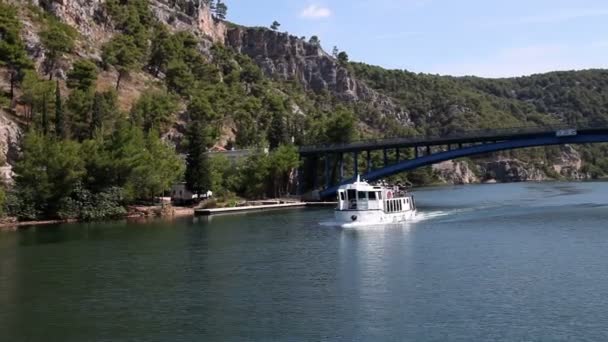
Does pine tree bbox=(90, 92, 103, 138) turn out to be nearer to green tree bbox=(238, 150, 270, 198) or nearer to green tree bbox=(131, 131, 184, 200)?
green tree bbox=(131, 131, 184, 200)

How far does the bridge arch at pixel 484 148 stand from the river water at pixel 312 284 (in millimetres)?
27399

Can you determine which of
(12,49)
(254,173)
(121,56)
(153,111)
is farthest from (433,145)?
(121,56)

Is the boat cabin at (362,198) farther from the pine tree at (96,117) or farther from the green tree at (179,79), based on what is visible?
the green tree at (179,79)

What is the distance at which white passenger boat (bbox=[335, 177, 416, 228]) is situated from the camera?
70.2 m

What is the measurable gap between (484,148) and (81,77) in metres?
61.3

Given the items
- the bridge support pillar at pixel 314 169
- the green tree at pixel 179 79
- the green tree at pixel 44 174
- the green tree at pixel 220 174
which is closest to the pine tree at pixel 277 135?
the bridge support pillar at pixel 314 169

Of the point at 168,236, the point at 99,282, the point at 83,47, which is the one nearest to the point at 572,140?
the point at 168,236

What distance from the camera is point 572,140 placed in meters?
90.9

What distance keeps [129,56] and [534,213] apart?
271 ft

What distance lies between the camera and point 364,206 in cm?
7106

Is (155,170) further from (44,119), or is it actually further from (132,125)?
(44,119)

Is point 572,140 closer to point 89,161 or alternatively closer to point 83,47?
point 89,161

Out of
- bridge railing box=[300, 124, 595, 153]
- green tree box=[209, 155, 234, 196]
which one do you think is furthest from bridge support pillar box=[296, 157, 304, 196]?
green tree box=[209, 155, 234, 196]

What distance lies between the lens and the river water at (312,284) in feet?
97.9
